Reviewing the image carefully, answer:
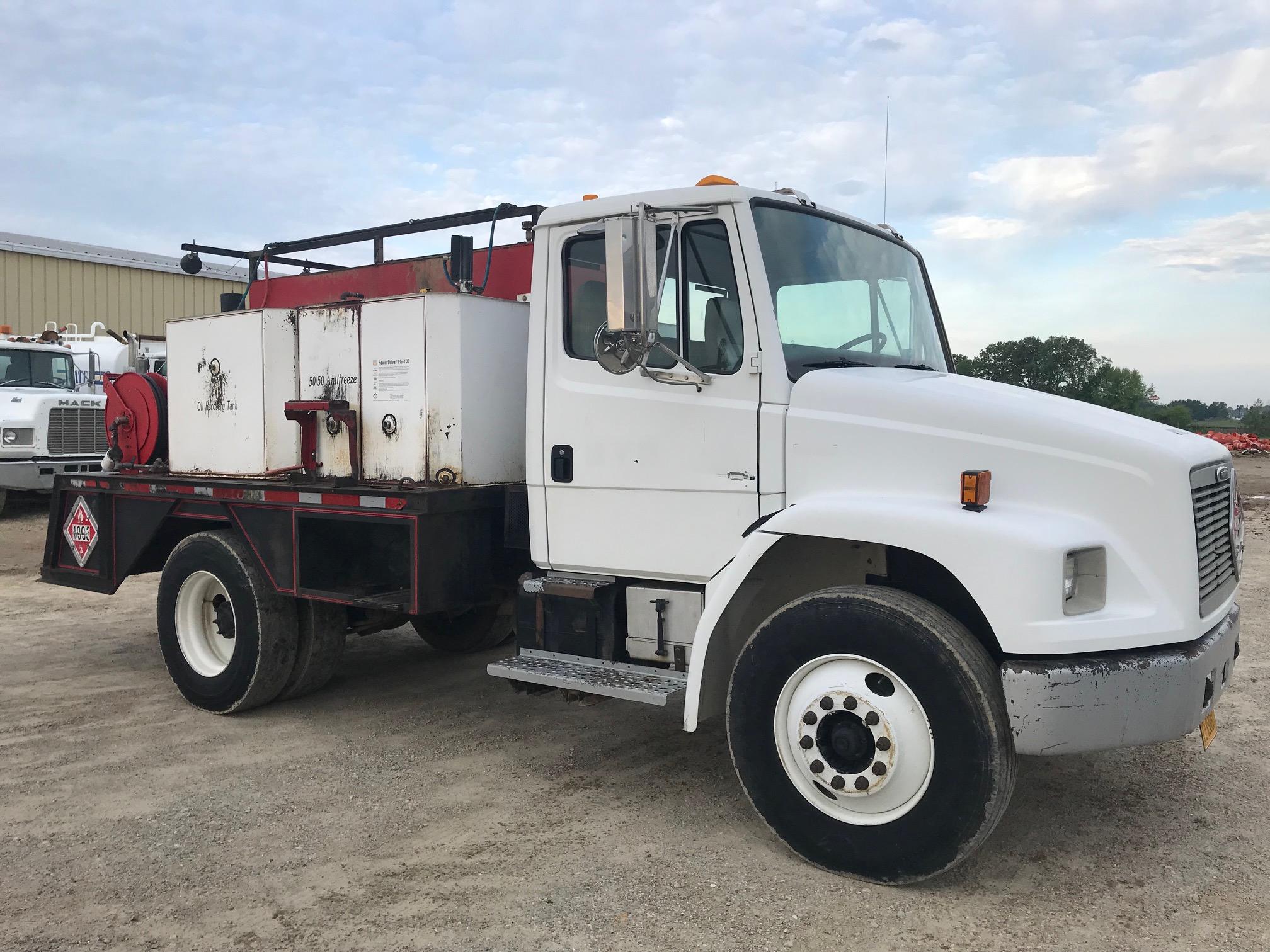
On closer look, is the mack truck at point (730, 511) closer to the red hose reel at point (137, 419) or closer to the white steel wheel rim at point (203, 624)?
the white steel wheel rim at point (203, 624)

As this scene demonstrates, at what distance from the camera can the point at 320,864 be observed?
3.81 meters

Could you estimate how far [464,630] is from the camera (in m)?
7.14

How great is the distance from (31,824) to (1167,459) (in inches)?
182

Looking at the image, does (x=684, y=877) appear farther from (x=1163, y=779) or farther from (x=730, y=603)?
(x=1163, y=779)

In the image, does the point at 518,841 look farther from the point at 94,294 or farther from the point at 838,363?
the point at 94,294

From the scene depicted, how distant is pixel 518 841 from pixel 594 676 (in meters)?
0.75

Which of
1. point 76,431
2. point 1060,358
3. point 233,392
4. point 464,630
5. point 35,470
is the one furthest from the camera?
point 1060,358

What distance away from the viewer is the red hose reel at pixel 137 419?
6.40m

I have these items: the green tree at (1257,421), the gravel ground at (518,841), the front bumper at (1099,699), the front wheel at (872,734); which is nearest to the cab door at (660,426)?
the front wheel at (872,734)

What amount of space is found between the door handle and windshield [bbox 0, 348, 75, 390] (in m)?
13.3

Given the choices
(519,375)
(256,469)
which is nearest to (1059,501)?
(519,375)

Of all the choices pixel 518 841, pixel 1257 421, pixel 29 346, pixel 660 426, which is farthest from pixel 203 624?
pixel 1257 421

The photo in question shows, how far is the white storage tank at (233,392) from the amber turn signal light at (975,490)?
3.65 metres

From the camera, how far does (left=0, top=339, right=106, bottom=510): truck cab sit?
14.0 m
